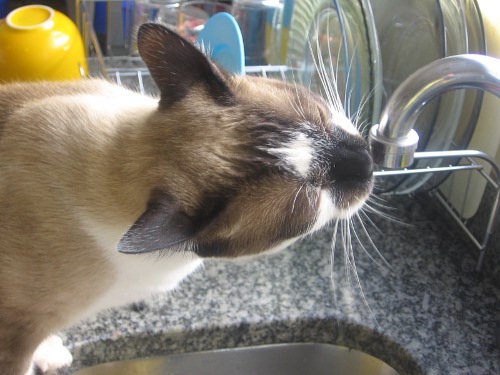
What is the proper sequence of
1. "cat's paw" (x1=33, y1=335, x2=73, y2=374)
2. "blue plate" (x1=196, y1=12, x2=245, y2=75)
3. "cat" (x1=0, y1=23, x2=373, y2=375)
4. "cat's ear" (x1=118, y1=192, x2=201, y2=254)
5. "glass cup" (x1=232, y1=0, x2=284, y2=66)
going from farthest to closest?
"glass cup" (x1=232, y1=0, x2=284, y2=66), "blue plate" (x1=196, y1=12, x2=245, y2=75), "cat's paw" (x1=33, y1=335, x2=73, y2=374), "cat" (x1=0, y1=23, x2=373, y2=375), "cat's ear" (x1=118, y1=192, x2=201, y2=254)

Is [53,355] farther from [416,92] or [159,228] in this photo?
[416,92]

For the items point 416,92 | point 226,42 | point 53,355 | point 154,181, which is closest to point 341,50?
point 226,42

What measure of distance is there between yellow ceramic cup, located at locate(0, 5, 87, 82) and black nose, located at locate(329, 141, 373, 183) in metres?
0.65

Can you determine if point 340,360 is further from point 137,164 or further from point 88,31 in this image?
point 88,31

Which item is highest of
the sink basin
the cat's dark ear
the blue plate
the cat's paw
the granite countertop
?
the cat's dark ear

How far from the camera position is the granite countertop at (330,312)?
35.0 inches

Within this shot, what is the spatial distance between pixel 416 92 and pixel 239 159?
0.21m

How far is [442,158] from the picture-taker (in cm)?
91

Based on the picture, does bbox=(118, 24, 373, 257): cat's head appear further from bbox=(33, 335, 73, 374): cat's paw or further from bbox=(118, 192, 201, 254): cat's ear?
bbox=(33, 335, 73, 374): cat's paw

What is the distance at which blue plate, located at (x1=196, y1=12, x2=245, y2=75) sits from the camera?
1.00 meters

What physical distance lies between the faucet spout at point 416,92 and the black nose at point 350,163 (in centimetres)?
2

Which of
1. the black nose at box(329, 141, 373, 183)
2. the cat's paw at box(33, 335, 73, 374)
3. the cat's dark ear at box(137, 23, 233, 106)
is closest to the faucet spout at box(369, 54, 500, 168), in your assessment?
the black nose at box(329, 141, 373, 183)

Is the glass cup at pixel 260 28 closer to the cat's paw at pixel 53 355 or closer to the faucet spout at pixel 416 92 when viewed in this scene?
the faucet spout at pixel 416 92

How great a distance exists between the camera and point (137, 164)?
710 millimetres
